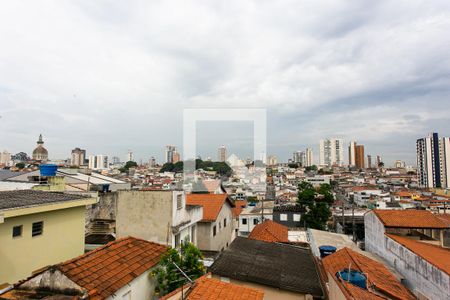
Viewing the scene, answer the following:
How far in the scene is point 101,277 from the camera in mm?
6582

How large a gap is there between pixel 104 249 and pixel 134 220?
266 centimetres

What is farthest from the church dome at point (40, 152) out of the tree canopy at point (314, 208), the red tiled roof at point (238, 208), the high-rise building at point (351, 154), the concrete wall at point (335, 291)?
the high-rise building at point (351, 154)

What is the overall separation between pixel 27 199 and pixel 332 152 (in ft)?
420

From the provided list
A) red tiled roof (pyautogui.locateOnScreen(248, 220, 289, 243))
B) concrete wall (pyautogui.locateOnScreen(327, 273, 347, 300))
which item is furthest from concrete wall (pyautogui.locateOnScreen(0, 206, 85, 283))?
red tiled roof (pyautogui.locateOnScreen(248, 220, 289, 243))

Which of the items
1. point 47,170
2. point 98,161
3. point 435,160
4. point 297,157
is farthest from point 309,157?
point 47,170

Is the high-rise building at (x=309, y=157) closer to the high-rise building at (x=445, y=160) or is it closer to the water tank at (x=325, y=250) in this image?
the high-rise building at (x=445, y=160)

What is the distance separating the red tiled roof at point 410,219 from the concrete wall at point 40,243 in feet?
45.7

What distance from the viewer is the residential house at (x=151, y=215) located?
10.3 m

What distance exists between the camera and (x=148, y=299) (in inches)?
310

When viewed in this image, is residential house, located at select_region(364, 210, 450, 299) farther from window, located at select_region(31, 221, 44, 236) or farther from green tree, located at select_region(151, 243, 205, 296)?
window, located at select_region(31, 221, 44, 236)

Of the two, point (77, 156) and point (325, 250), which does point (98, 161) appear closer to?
point (77, 156)

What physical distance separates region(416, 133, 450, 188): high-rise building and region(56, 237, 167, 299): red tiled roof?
89.4 metres

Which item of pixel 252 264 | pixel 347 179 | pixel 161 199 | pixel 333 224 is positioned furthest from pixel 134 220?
pixel 347 179

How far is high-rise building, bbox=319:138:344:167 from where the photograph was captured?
125 meters
